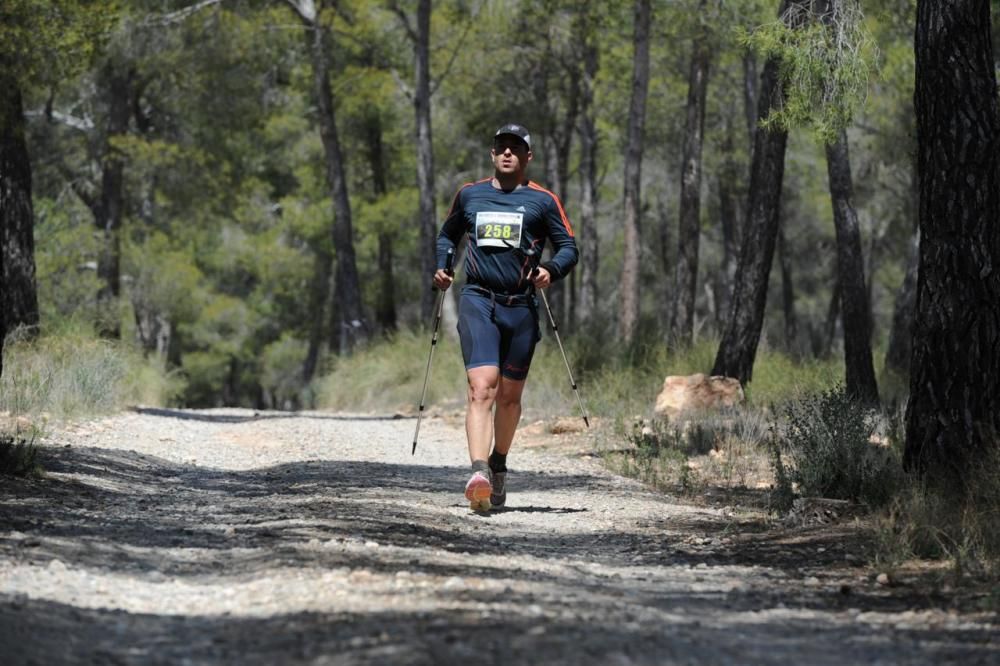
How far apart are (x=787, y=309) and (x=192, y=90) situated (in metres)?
16.5

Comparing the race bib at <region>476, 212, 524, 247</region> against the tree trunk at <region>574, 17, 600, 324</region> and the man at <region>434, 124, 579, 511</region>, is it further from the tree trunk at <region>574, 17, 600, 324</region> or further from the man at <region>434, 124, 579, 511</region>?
the tree trunk at <region>574, 17, 600, 324</region>

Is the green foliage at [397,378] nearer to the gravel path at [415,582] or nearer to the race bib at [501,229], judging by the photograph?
the gravel path at [415,582]

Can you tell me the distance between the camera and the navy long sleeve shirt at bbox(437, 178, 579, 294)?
9508mm

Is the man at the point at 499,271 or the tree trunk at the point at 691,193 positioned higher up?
the tree trunk at the point at 691,193

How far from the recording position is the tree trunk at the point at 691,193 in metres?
27.3

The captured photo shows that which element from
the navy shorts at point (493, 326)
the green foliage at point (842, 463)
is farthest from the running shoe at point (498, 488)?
the green foliage at point (842, 463)

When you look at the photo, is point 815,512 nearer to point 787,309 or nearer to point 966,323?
point 966,323

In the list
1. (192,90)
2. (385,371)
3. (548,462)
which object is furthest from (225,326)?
(548,462)

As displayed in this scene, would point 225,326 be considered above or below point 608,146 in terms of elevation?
below

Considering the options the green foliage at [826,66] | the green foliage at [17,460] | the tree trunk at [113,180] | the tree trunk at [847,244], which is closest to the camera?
the green foliage at [17,460]

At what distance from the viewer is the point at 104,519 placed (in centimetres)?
882

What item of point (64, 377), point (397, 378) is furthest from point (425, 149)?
point (64, 377)

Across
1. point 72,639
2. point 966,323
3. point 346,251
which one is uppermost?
point 346,251

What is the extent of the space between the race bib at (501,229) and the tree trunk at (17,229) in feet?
39.6
